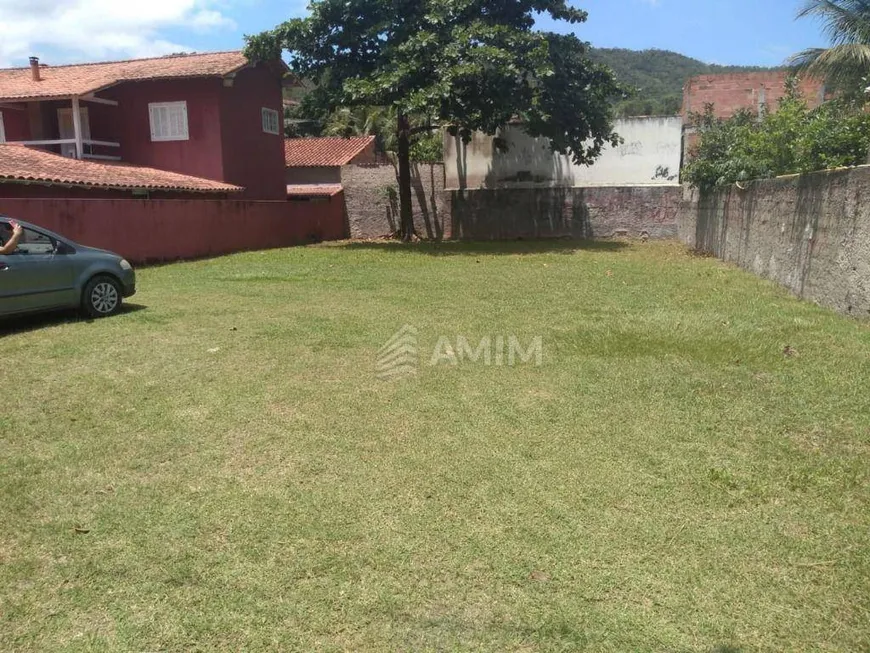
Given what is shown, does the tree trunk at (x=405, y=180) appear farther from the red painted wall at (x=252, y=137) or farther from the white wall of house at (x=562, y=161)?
the red painted wall at (x=252, y=137)

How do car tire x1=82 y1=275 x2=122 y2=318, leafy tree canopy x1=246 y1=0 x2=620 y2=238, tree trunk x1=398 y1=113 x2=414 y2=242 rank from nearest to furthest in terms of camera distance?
1. car tire x1=82 y1=275 x2=122 y2=318
2. leafy tree canopy x1=246 y1=0 x2=620 y2=238
3. tree trunk x1=398 y1=113 x2=414 y2=242

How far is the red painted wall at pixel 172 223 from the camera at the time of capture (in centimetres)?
1416

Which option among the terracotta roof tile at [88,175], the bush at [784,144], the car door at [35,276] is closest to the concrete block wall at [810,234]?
the bush at [784,144]

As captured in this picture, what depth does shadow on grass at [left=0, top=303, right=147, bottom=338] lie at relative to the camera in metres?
8.14

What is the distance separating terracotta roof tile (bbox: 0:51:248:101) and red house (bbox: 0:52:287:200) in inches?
1.4

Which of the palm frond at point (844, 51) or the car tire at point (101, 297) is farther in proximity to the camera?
the palm frond at point (844, 51)

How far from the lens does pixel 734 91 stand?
28922 millimetres

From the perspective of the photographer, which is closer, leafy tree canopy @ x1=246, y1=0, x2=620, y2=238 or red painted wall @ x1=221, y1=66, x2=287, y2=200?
leafy tree canopy @ x1=246, y1=0, x2=620, y2=238

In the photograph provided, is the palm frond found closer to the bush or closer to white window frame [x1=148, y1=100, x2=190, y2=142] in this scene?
the bush

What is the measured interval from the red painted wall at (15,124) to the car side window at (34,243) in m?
18.5

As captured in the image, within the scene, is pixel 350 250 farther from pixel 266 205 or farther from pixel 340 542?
pixel 340 542

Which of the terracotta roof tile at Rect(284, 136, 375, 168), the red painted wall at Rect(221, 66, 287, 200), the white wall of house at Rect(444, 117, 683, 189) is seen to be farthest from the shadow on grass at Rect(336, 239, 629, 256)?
the terracotta roof tile at Rect(284, 136, 375, 168)

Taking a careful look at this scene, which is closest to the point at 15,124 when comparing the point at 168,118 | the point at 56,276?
the point at 168,118

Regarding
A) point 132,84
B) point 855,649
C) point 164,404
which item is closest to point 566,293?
point 164,404
